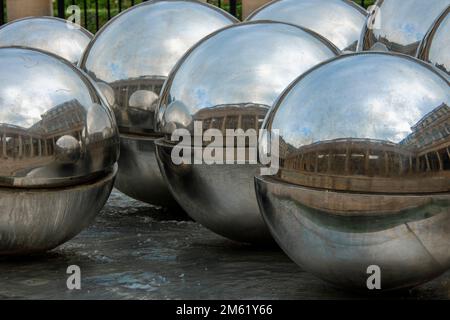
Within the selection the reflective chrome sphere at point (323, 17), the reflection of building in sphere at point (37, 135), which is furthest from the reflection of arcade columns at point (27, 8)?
the reflection of building in sphere at point (37, 135)

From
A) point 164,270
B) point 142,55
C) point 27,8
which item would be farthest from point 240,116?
point 27,8

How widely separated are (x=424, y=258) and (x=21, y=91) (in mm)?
2485

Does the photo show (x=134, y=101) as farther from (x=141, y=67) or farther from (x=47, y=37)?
(x=47, y=37)

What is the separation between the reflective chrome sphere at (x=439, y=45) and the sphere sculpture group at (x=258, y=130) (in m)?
0.01

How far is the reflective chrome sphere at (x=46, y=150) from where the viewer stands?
5809mm

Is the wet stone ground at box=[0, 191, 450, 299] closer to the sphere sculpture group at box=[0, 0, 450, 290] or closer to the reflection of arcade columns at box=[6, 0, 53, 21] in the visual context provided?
the sphere sculpture group at box=[0, 0, 450, 290]

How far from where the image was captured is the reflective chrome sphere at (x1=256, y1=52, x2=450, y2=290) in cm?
494

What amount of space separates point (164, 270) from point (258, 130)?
101cm

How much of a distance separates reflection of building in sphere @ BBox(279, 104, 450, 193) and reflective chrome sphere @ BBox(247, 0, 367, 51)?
128 inches

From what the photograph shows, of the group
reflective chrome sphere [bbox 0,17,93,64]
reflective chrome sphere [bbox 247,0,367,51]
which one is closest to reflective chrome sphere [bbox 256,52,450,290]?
reflective chrome sphere [bbox 247,0,367,51]

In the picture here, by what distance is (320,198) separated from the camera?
505 centimetres

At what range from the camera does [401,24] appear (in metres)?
7.54

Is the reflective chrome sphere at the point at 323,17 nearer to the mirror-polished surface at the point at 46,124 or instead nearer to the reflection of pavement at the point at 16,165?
the mirror-polished surface at the point at 46,124
